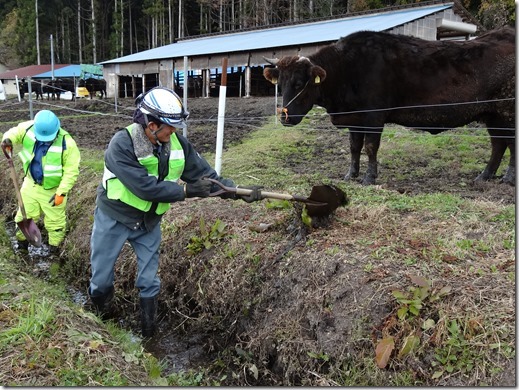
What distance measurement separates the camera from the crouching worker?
3432mm

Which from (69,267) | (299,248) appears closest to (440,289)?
(299,248)

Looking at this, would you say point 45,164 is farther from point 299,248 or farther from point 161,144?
point 299,248

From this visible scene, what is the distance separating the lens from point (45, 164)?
5.28m

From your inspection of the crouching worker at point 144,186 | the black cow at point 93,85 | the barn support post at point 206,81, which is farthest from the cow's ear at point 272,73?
the black cow at point 93,85

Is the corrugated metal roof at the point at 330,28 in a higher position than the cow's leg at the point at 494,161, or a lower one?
higher

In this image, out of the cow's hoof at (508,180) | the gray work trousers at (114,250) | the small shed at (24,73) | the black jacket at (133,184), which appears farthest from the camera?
the small shed at (24,73)

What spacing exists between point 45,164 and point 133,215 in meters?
2.18

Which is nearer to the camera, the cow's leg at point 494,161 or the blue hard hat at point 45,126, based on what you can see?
the blue hard hat at point 45,126

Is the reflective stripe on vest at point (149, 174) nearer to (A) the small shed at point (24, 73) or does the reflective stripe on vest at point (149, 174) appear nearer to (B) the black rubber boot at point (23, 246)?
(B) the black rubber boot at point (23, 246)

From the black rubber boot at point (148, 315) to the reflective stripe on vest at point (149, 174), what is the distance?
0.82 meters

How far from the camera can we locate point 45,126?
5.10 metres

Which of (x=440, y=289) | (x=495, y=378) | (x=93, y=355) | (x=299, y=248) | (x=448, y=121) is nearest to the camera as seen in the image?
(x=495, y=378)

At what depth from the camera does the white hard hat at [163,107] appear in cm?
342

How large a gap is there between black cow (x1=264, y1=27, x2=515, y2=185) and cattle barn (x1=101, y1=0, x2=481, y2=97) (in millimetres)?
9750
